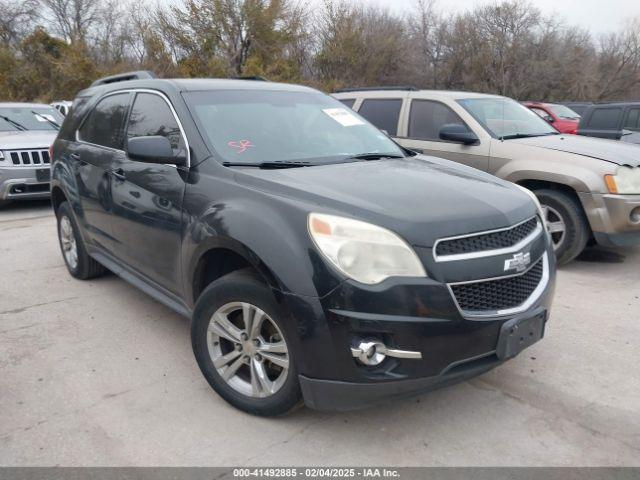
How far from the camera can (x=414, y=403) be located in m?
3.10

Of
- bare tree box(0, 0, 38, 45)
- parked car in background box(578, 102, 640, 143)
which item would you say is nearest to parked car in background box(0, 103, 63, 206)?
parked car in background box(578, 102, 640, 143)

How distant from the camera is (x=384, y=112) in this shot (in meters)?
7.12

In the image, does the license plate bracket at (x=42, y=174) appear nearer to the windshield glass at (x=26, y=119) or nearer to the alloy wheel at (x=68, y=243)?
the windshield glass at (x=26, y=119)

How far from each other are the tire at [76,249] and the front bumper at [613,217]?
4594mm

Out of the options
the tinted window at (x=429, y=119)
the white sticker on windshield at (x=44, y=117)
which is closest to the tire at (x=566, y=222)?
the tinted window at (x=429, y=119)

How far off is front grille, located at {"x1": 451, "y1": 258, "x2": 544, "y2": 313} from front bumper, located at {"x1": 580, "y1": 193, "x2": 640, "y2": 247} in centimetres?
279

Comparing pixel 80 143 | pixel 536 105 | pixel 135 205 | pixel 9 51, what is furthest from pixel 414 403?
pixel 9 51

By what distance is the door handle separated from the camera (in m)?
3.90

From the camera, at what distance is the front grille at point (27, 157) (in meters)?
8.41

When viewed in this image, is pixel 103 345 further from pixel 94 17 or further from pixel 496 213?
pixel 94 17

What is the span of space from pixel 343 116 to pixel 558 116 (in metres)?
12.6

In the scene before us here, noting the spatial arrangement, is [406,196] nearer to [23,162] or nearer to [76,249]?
[76,249]

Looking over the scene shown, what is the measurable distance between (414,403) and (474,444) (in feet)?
1.47

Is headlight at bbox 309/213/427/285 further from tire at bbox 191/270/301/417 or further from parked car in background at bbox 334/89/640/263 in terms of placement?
parked car in background at bbox 334/89/640/263
